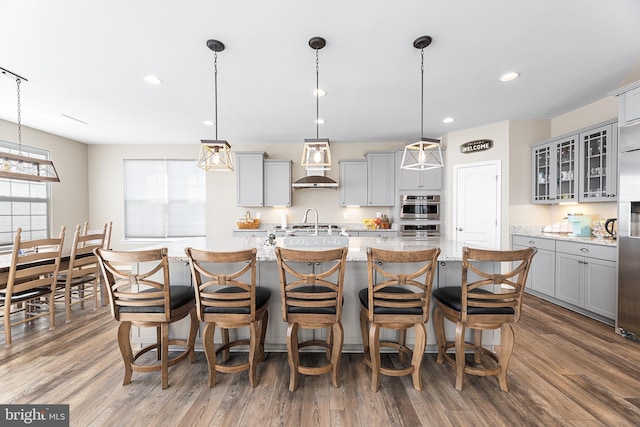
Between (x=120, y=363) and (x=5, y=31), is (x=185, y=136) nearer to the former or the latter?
(x=5, y=31)

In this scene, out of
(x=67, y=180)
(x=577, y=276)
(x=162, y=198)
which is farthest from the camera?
(x=162, y=198)

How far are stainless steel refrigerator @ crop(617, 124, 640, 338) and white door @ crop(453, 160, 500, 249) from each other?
1.66 metres

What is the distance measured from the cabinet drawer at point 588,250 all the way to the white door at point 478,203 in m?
1.00

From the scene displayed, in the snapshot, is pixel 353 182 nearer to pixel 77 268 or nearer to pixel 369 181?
pixel 369 181

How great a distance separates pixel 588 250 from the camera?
3.11 metres

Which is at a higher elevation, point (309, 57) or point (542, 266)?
point (309, 57)

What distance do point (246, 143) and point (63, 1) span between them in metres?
3.74

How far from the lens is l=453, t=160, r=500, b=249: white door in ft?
14.4

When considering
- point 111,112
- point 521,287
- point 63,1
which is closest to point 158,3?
point 63,1

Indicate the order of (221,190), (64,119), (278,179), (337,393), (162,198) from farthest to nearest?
(162,198) → (221,190) → (278,179) → (64,119) → (337,393)

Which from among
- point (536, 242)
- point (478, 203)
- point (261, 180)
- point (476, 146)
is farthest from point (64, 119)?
point (536, 242)

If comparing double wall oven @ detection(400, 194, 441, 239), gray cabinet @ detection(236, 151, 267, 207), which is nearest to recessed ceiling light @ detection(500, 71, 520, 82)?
double wall oven @ detection(400, 194, 441, 239)

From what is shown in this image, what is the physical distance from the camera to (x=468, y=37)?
7.28ft

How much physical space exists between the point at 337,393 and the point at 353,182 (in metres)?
3.99
